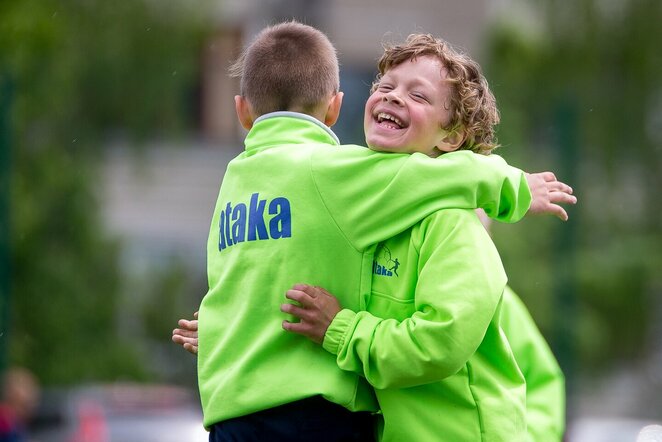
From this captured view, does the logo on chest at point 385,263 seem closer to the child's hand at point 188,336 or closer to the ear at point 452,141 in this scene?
the ear at point 452,141

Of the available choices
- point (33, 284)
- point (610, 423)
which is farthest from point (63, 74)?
point (610, 423)

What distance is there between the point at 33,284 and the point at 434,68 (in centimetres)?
1322

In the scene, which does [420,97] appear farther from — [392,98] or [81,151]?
[81,151]

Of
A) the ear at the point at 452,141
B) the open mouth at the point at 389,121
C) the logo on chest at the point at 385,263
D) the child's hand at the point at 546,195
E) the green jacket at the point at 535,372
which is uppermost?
the open mouth at the point at 389,121

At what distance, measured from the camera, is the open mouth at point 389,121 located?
304 cm

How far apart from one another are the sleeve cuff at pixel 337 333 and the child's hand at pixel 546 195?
0.56m

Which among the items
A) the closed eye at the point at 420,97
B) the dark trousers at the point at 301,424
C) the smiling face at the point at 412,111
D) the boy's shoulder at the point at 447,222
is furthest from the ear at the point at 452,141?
the dark trousers at the point at 301,424

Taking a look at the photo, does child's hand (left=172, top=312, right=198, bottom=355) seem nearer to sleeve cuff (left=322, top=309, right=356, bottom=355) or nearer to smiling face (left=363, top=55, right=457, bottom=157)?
sleeve cuff (left=322, top=309, right=356, bottom=355)

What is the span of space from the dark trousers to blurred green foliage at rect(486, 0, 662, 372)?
1096 cm

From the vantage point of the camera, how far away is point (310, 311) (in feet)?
9.44

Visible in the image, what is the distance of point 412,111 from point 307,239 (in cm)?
41

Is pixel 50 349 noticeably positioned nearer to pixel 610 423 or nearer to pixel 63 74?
pixel 63 74

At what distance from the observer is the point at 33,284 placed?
15625mm

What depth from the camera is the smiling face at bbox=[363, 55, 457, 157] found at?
3.02 m
